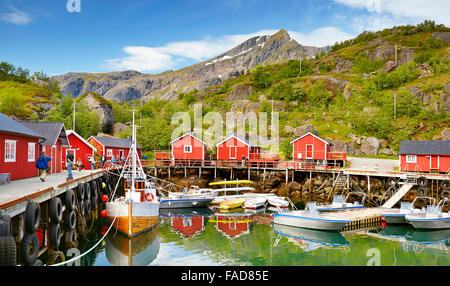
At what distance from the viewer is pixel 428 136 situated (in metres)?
52.6

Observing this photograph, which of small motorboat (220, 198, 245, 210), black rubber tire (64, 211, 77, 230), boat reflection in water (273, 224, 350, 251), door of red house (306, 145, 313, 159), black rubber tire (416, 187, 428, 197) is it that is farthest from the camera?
door of red house (306, 145, 313, 159)

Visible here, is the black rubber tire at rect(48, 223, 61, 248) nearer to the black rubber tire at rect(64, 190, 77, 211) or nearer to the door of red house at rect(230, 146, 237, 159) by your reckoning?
the black rubber tire at rect(64, 190, 77, 211)

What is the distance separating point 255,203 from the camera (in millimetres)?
29250

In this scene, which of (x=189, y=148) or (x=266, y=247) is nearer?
(x=266, y=247)

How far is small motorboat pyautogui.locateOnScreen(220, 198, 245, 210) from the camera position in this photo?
2850cm

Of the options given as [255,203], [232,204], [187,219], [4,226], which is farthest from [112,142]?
[4,226]

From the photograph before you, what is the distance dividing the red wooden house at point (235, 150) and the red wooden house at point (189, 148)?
2837 millimetres

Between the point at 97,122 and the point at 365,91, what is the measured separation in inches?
2576

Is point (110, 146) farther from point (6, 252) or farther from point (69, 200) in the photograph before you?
point (6, 252)

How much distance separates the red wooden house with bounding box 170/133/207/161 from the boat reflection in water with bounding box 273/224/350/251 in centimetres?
2586

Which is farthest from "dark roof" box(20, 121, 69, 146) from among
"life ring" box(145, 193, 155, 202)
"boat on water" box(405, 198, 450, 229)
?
"boat on water" box(405, 198, 450, 229)

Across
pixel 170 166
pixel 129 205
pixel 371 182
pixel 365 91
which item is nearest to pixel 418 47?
pixel 365 91

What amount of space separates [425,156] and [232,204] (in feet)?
72.9

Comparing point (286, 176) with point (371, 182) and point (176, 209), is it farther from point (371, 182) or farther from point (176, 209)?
point (176, 209)
